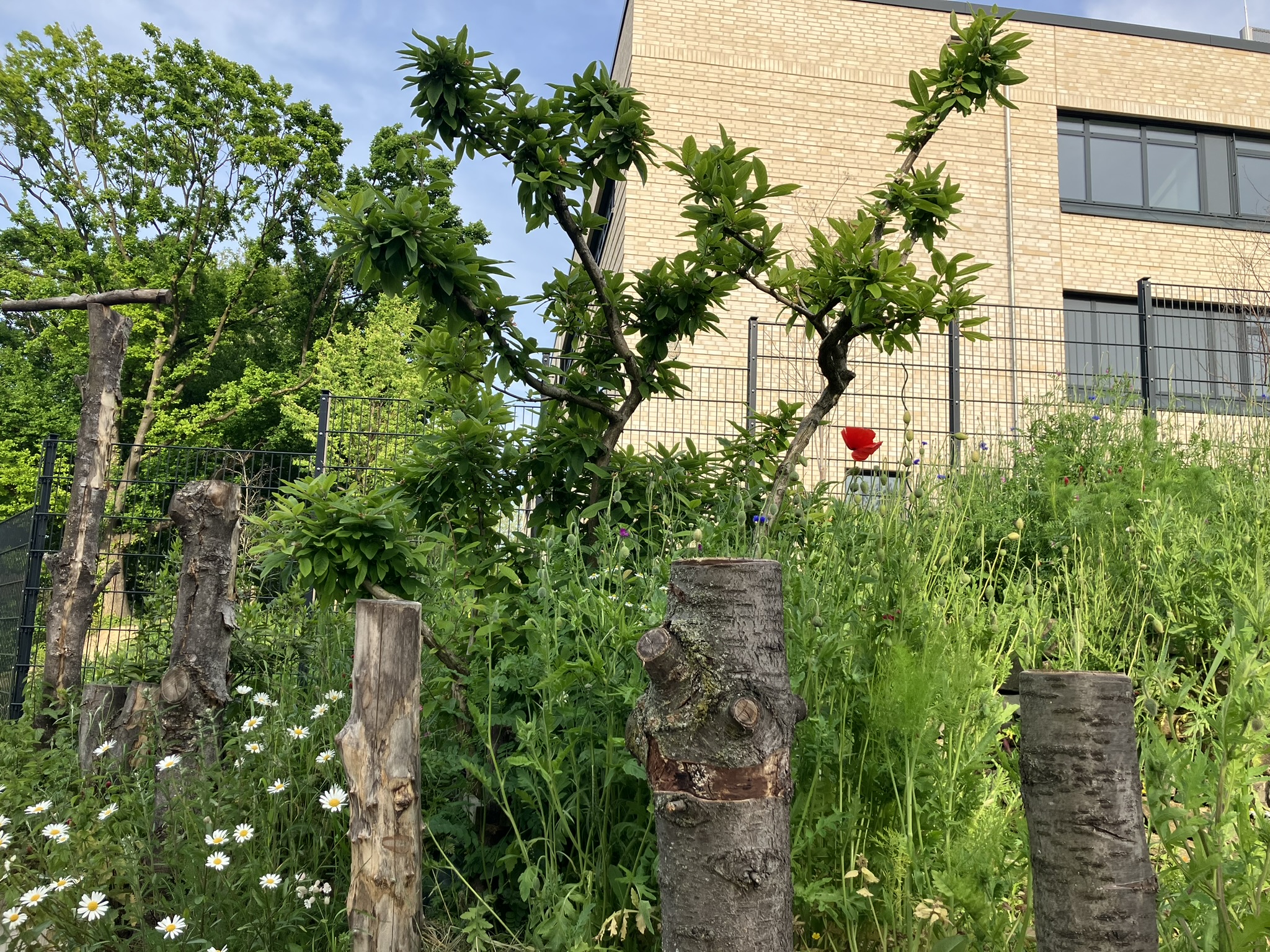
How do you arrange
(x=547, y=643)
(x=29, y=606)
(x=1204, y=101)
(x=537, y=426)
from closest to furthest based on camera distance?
(x=547, y=643) < (x=537, y=426) < (x=29, y=606) < (x=1204, y=101)

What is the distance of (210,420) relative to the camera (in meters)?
20.9

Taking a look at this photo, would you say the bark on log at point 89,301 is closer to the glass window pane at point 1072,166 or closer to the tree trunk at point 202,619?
the tree trunk at point 202,619

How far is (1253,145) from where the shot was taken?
16.8 metres

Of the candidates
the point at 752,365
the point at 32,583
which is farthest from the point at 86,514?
the point at 752,365

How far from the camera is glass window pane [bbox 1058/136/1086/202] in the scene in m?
15.8

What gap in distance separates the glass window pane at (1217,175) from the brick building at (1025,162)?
0.04 metres

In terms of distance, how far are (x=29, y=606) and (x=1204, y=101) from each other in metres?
20.4

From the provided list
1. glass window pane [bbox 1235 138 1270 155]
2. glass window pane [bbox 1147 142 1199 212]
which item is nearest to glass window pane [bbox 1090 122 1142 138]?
glass window pane [bbox 1147 142 1199 212]

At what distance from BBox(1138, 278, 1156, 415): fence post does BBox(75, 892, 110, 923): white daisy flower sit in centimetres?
1065

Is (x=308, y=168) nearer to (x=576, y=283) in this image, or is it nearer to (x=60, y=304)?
(x=60, y=304)

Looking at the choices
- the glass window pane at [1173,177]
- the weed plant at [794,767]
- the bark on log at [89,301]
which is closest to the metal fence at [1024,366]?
the glass window pane at [1173,177]

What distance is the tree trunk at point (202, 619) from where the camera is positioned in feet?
11.4

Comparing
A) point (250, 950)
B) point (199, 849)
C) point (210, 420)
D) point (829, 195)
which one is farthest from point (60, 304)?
point (210, 420)

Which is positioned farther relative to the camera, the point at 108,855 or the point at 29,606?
the point at 29,606
